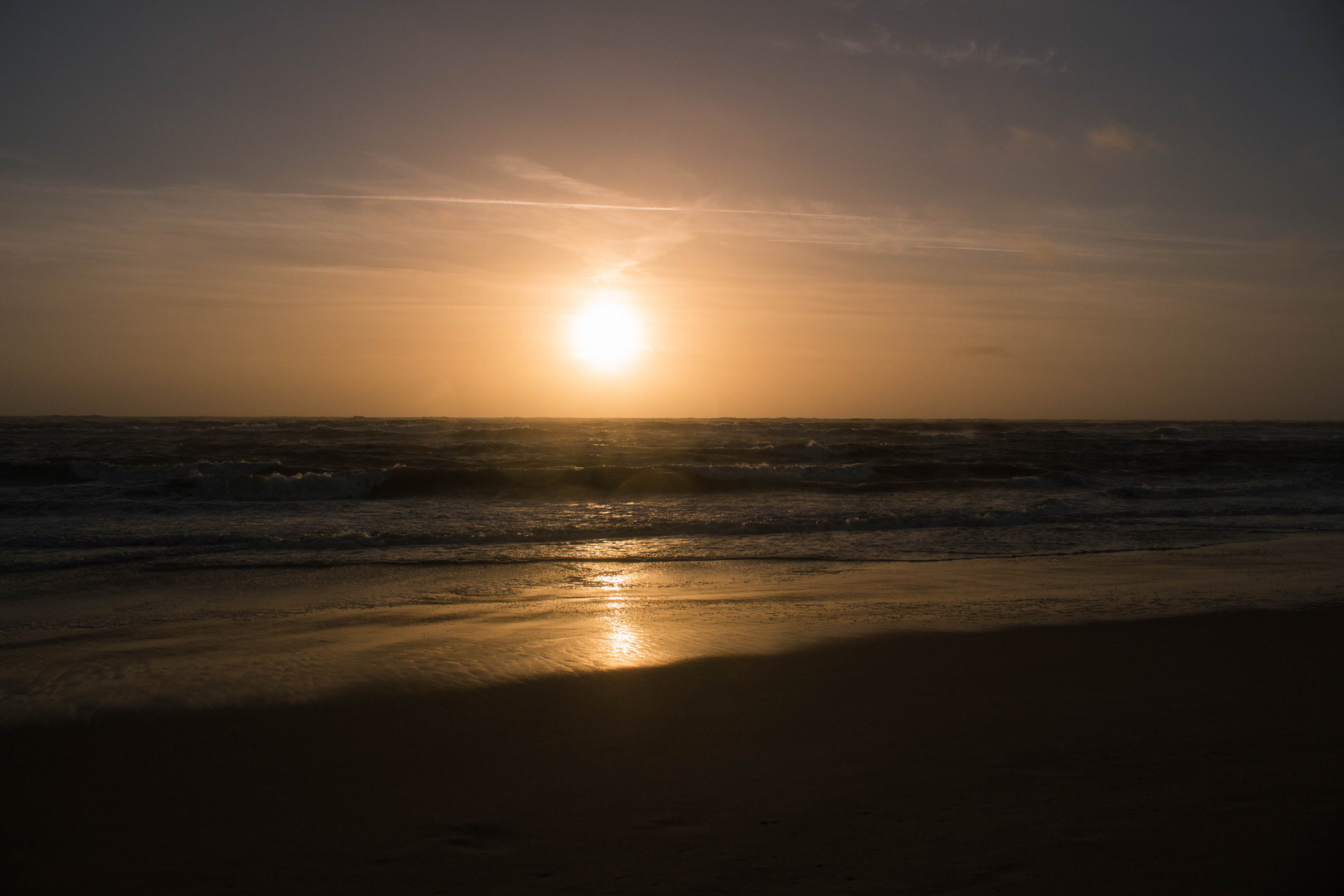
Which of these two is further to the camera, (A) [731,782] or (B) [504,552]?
(B) [504,552]

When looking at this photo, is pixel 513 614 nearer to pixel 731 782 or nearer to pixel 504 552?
pixel 504 552

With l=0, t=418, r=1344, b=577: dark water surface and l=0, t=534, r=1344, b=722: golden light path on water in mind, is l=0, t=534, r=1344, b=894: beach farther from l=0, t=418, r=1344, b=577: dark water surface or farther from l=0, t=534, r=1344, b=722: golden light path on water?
l=0, t=418, r=1344, b=577: dark water surface

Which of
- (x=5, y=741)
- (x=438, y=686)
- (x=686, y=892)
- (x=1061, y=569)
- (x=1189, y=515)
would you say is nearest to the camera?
(x=686, y=892)

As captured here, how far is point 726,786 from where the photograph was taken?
3613 mm

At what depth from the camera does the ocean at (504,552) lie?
581cm

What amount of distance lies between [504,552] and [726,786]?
25.0ft

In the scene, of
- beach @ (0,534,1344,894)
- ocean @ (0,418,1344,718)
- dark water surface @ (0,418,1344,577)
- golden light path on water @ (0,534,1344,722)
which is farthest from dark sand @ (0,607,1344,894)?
dark water surface @ (0,418,1344,577)

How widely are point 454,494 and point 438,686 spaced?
14206 millimetres

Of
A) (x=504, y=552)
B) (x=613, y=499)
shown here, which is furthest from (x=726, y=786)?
(x=613, y=499)

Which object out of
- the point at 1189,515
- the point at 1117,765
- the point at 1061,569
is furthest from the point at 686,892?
the point at 1189,515

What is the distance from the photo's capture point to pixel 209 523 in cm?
1271

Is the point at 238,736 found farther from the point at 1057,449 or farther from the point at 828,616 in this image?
the point at 1057,449

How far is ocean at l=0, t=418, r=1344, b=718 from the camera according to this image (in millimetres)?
5809

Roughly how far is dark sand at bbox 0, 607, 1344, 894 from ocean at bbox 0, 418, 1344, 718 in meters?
0.79
